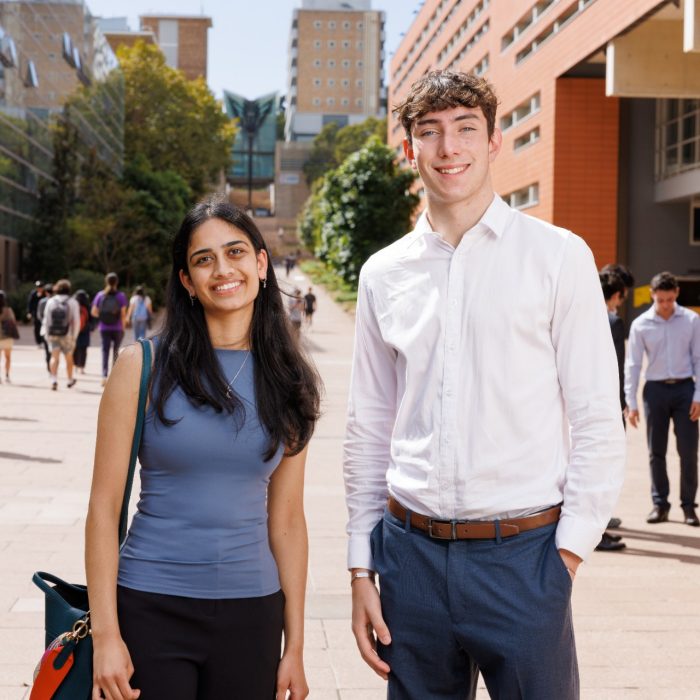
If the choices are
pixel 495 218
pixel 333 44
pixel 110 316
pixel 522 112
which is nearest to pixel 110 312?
pixel 110 316

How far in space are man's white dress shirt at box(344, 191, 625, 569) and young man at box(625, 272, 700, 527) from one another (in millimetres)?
6494

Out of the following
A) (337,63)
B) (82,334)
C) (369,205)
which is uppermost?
(337,63)

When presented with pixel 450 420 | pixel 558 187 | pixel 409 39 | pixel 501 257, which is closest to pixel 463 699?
pixel 450 420

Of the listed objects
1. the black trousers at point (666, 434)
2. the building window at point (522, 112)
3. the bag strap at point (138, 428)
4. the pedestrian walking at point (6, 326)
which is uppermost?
the building window at point (522, 112)

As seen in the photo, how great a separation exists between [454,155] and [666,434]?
6.85m

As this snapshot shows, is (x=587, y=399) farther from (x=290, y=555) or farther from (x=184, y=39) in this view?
(x=184, y=39)

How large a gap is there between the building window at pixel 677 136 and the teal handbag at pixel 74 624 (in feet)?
111

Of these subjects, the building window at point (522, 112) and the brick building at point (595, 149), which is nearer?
the brick building at point (595, 149)

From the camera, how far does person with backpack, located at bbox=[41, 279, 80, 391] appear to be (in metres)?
18.5

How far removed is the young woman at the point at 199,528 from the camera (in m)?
2.63

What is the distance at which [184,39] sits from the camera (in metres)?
144

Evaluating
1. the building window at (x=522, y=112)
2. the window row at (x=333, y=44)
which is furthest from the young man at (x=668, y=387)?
the window row at (x=333, y=44)

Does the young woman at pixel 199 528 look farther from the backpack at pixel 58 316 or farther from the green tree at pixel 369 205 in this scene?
the green tree at pixel 369 205

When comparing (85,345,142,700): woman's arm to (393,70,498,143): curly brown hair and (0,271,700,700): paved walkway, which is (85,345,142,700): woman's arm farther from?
(393,70,498,143): curly brown hair
